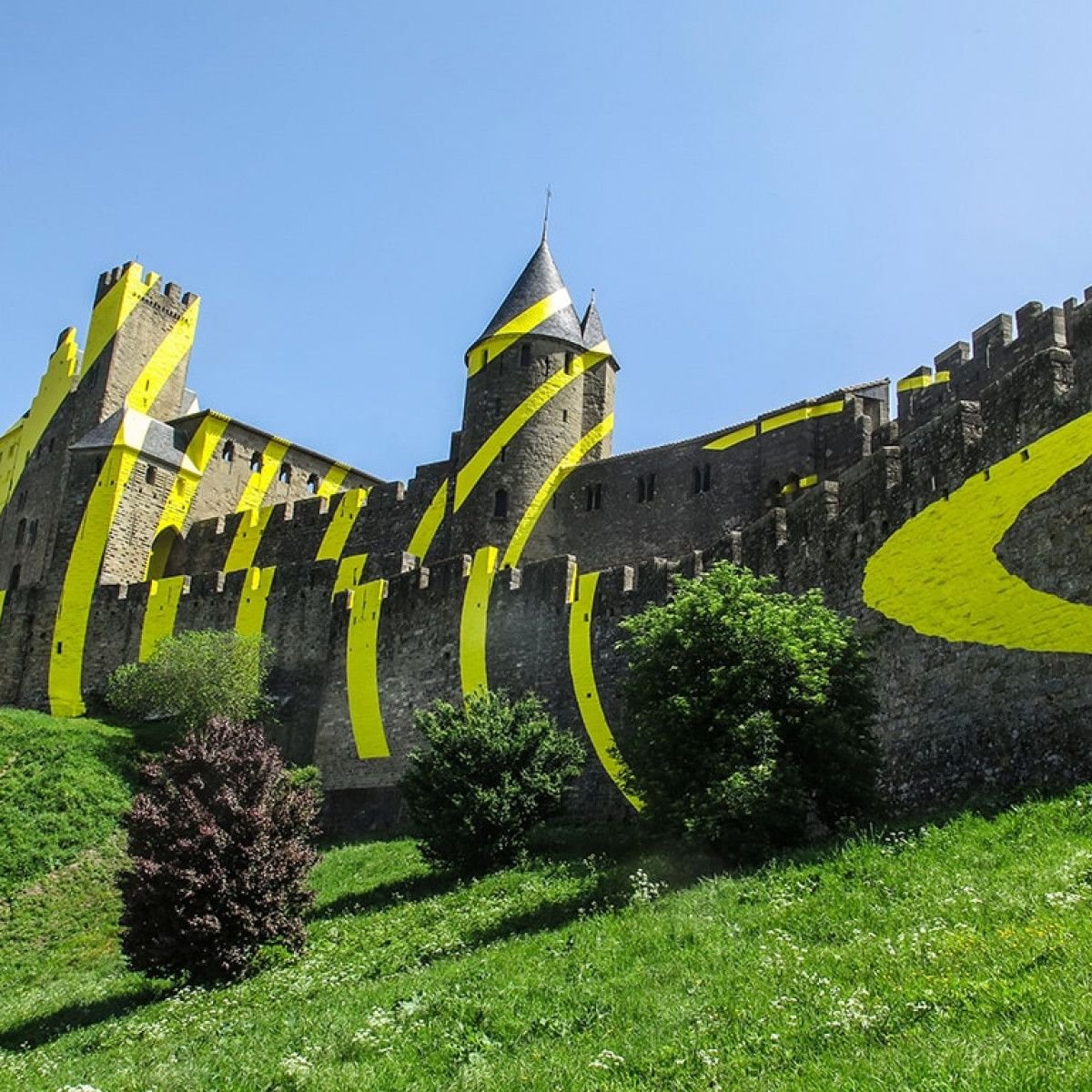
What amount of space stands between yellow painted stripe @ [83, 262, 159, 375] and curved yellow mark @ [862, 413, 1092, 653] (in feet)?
115

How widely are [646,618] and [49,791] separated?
15.1 metres

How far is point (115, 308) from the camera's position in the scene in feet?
153

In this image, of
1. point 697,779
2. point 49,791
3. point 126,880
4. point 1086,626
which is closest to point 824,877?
point 697,779

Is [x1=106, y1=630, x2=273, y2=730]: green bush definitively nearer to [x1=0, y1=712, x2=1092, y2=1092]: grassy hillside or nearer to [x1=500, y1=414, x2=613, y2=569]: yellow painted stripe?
[x1=500, y1=414, x2=613, y2=569]: yellow painted stripe

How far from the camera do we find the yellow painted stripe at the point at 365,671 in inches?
1090

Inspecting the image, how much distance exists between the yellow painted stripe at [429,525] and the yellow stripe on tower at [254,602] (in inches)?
159

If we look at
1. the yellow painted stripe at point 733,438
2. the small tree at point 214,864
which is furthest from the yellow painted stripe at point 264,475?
the small tree at point 214,864

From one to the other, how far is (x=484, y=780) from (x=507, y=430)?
17.1 metres

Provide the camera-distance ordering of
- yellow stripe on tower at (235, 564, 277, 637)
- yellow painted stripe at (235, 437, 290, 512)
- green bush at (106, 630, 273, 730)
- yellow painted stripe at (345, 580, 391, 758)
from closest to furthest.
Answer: yellow painted stripe at (345, 580, 391, 758), green bush at (106, 630, 273, 730), yellow stripe on tower at (235, 564, 277, 637), yellow painted stripe at (235, 437, 290, 512)

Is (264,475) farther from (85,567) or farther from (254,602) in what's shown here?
(254,602)

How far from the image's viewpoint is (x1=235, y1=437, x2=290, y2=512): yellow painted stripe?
4416cm

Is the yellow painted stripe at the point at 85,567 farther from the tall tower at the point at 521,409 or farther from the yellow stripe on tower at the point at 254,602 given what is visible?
the tall tower at the point at 521,409

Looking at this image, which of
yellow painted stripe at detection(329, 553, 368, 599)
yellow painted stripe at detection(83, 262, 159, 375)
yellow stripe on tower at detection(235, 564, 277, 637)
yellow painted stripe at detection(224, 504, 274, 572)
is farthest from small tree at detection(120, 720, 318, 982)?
yellow painted stripe at detection(83, 262, 159, 375)

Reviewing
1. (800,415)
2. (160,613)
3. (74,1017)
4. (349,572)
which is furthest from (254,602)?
(74,1017)
